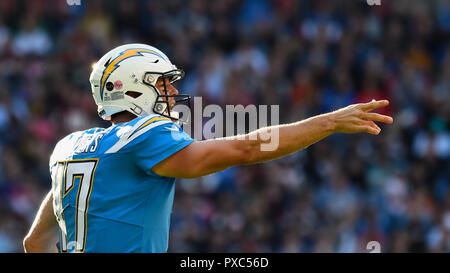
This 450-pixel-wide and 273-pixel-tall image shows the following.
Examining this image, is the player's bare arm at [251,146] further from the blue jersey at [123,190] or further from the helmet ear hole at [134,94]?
the helmet ear hole at [134,94]

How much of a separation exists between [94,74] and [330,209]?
7.22 metres

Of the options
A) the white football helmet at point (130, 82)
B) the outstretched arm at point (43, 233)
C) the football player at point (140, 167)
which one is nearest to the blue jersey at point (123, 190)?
the football player at point (140, 167)

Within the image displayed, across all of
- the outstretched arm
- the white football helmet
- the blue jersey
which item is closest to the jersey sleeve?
the blue jersey

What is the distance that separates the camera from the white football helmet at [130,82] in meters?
5.05

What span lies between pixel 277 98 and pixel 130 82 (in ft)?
26.2

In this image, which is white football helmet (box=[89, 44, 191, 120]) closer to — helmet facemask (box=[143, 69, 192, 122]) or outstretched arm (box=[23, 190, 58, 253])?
helmet facemask (box=[143, 69, 192, 122])

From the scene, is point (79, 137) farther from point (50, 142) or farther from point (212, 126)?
point (50, 142)

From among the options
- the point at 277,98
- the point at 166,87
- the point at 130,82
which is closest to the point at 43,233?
the point at 130,82

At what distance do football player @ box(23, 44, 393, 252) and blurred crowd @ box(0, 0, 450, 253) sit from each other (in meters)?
6.87

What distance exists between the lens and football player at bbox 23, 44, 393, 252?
442 centimetres

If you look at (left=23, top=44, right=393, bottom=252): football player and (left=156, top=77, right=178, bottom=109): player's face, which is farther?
(left=156, top=77, right=178, bottom=109): player's face

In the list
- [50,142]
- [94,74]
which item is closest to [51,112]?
[50,142]

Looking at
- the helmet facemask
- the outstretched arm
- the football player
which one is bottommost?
the outstretched arm

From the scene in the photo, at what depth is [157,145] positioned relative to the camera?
445cm
